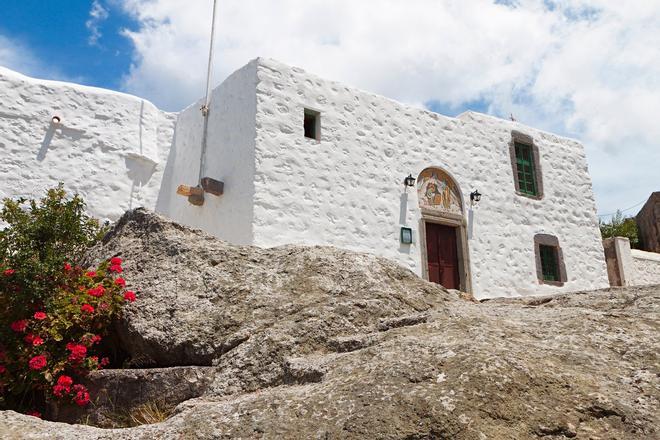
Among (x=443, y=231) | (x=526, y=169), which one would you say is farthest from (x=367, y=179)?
(x=526, y=169)

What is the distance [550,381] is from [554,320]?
3.08 feet

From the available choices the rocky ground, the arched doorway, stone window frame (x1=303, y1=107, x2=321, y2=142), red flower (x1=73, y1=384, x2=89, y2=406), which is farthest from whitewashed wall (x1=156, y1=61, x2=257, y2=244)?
red flower (x1=73, y1=384, x2=89, y2=406)

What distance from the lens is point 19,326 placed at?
4.30 meters

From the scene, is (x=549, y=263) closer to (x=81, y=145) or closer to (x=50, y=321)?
(x=81, y=145)

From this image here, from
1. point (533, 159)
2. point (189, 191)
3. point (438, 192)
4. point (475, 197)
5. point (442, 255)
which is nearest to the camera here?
point (189, 191)

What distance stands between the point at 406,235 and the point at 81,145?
6320mm

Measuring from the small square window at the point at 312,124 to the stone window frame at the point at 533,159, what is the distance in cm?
487

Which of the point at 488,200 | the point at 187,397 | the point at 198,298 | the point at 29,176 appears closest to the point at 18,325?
the point at 198,298

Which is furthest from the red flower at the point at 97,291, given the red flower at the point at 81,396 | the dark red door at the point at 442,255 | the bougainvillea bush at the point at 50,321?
the dark red door at the point at 442,255

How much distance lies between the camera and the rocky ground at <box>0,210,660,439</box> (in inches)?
92.7

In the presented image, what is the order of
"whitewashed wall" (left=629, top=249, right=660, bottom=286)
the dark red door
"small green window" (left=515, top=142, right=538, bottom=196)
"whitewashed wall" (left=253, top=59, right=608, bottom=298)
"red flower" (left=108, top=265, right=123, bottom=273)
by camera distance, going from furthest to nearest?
1. "whitewashed wall" (left=629, top=249, right=660, bottom=286)
2. "small green window" (left=515, top=142, right=538, bottom=196)
3. the dark red door
4. "whitewashed wall" (left=253, top=59, right=608, bottom=298)
5. "red flower" (left=108, top=265, right=123, bottom=273)

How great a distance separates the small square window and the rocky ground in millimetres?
5888

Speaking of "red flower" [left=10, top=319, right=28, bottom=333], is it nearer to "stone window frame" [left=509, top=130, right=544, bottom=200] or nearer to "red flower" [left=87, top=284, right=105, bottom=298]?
"red flower" [left=87, top=284, right=105, bottom=298]

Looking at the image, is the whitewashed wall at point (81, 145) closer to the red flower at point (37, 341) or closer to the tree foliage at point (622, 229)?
the red flower at point (37, 341)
